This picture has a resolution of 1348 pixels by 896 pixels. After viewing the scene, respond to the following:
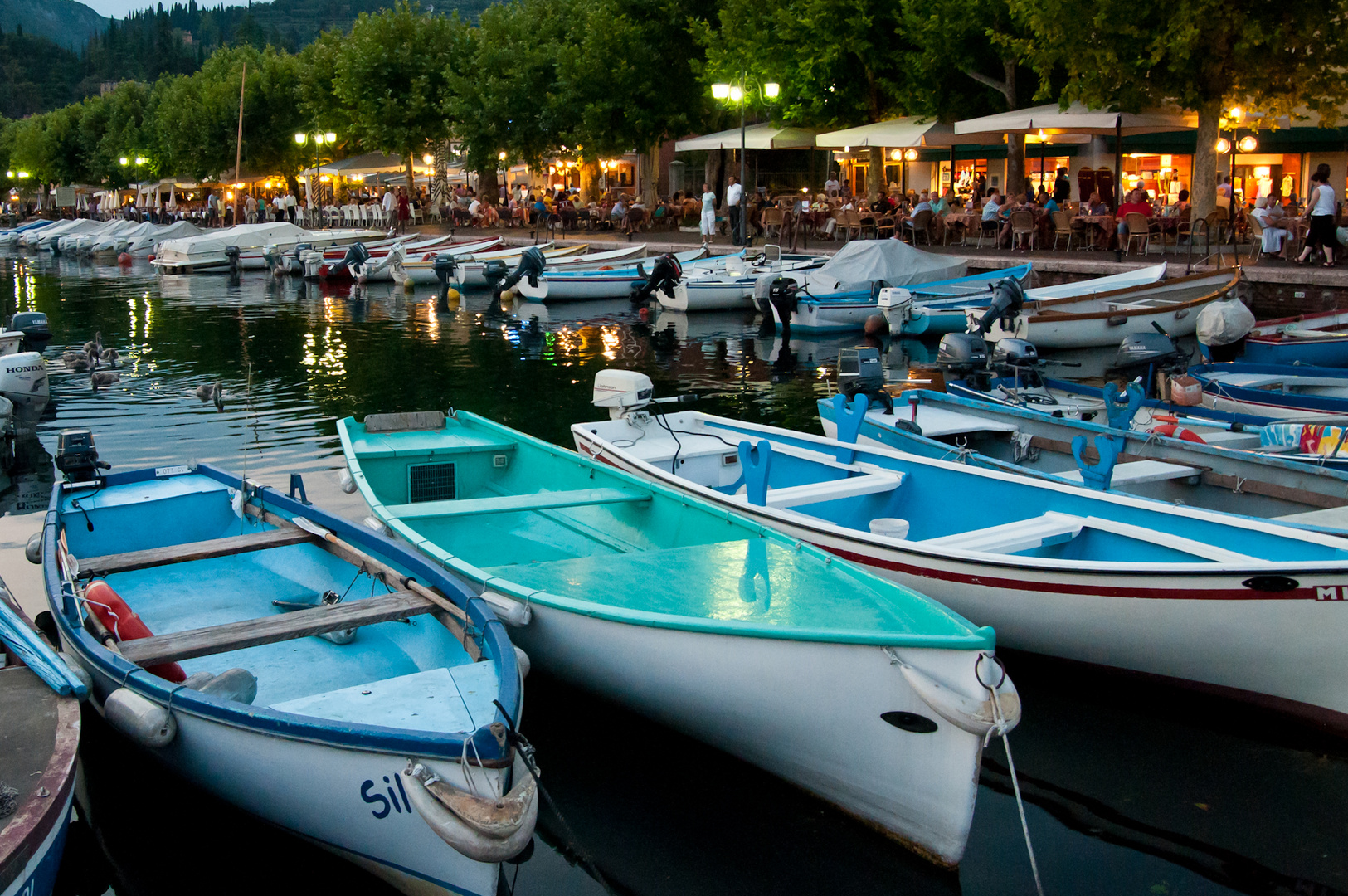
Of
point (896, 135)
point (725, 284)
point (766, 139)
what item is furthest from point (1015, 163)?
point (725, 284)

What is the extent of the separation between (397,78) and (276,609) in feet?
138

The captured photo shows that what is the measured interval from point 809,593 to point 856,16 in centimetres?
2473

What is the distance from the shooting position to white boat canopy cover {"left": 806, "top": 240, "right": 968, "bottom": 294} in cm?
2159

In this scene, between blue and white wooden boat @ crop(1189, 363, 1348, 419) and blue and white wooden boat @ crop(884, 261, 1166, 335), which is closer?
blue and white wooden boat @ crop(1189, 363, 1348, 419)

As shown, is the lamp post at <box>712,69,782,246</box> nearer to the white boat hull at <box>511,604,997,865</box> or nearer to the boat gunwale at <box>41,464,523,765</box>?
the boat gunwale at <box>41,464,523,765</box>

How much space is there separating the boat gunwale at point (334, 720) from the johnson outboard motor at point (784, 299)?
14.0m

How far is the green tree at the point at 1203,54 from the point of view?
63.7 ft

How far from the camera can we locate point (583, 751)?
6.12 meters

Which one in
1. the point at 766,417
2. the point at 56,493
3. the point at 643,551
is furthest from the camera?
the point at 766,417

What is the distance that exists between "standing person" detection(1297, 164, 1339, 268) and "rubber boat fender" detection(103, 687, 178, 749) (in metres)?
19.0

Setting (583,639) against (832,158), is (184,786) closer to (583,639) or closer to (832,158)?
(583,639)

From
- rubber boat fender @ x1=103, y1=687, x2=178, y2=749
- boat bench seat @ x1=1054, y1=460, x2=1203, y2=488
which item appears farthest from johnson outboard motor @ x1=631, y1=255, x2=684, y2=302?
rubber boat fender @ x1=103, y1=687, x2=178, y2=749

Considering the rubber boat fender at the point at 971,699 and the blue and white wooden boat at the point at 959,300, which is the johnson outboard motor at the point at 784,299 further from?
the rubber boat fender at the point at 971,699

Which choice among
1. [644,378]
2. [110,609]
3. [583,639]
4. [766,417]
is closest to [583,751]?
[583,639]
